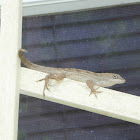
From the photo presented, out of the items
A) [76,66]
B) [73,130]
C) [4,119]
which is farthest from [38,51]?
[4,119]

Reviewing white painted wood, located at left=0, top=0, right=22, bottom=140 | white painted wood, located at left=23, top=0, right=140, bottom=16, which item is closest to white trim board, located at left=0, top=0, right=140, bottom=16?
white painted wood, located at left=23, top=0, right=140, bottom=16

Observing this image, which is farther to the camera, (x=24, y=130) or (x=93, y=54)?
(x=93, y=54)

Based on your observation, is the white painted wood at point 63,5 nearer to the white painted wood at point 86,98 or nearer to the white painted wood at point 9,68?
the white painted wood at point 9,68

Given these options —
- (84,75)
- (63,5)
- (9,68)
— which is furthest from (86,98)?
(63,5)

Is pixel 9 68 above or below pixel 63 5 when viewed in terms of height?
below

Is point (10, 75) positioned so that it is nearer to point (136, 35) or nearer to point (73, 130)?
point (73, 130)

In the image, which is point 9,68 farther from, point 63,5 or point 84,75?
point 63,5

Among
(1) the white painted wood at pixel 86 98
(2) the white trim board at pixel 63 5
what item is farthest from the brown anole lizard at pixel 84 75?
(2) the white trim board at pixel 63 5
